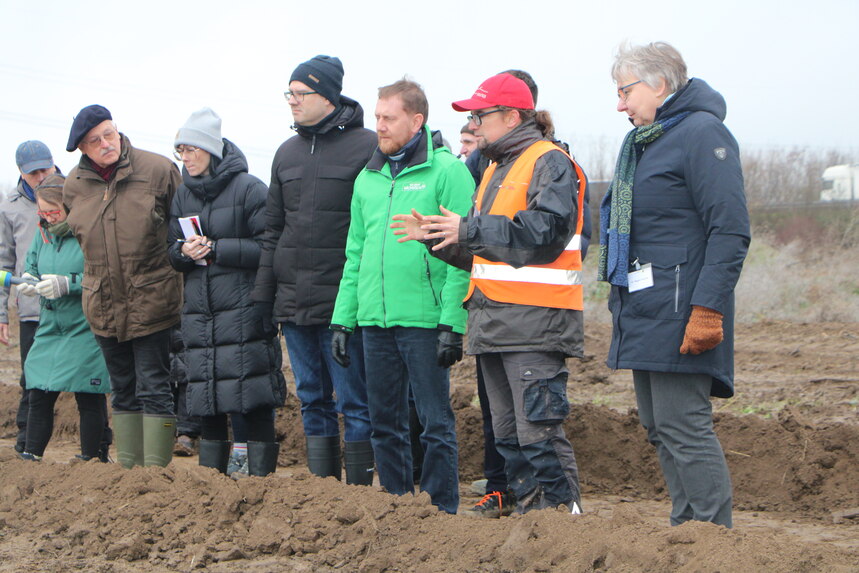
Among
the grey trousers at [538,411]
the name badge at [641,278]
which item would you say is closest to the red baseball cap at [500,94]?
the name badge at [641,278]

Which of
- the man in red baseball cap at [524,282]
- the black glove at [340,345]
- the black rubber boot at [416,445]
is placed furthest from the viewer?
the black rubber boot at [416,445]

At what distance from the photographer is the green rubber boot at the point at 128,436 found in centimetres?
624

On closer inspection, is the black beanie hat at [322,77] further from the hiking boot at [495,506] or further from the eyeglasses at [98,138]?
the hiking boot at [495,506]

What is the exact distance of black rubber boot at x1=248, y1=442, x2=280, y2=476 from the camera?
5.67m

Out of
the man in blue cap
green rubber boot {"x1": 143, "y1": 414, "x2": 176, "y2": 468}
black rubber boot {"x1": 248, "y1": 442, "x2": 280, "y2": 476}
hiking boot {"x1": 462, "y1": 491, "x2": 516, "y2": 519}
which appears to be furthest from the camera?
the man in blue cap

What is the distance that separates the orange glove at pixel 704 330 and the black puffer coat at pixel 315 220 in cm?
219

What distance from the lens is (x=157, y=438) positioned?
19.8 ft

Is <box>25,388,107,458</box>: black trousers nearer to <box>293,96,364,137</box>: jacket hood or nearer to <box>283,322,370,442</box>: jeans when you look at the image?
<box>283,322,370,442</box>: jeans

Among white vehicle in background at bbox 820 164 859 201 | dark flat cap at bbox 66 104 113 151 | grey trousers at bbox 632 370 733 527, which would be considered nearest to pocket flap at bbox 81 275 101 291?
dark flat cap at bbox 66 104 113 151

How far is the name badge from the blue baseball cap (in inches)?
191

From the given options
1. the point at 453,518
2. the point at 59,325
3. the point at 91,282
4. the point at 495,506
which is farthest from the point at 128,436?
the point at 453,518

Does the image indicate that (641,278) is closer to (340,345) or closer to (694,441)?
(694,441)

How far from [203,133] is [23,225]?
2.30 meters

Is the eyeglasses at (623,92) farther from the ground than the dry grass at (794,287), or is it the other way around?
the eyeglasses at (623,92)
